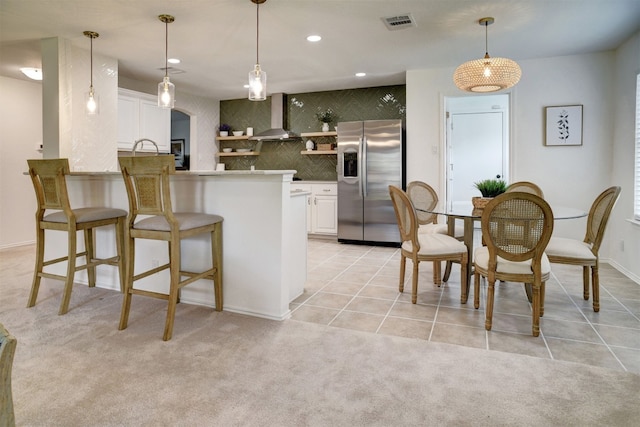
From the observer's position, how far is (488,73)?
344 centimetres

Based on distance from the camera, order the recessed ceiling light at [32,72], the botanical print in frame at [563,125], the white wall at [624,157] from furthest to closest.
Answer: the recessed ceiling light at [32,72], the botanical print in frame at [563,125], the white wall at [624,157]

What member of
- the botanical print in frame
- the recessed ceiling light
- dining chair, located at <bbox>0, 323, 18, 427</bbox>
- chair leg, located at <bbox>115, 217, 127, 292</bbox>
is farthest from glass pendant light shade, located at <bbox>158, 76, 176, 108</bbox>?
the botanical print in frame

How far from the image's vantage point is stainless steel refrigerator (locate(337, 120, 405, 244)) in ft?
18.5

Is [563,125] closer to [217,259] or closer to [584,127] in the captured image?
[584,127]

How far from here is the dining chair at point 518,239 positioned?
7.97ft

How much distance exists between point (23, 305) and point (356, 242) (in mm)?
4151

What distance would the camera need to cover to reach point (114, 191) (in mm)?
3420

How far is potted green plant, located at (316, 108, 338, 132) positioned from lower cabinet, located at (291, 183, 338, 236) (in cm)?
103

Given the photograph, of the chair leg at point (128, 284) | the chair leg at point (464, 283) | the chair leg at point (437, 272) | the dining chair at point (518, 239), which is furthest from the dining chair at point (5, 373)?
the chair leg at point (437, 272)

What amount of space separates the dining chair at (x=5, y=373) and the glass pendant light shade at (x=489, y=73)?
12.0 feet

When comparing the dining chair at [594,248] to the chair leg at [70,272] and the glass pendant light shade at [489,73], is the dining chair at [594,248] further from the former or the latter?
the chair leg at [70,272]

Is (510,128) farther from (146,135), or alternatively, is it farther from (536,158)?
(146,135)

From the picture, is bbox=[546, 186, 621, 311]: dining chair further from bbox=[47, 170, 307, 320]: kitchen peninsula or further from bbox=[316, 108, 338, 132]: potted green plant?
bbox=[316, 108, 338, 132]: potted green plant

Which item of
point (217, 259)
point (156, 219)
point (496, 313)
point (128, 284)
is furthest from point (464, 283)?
point (128, 284)
